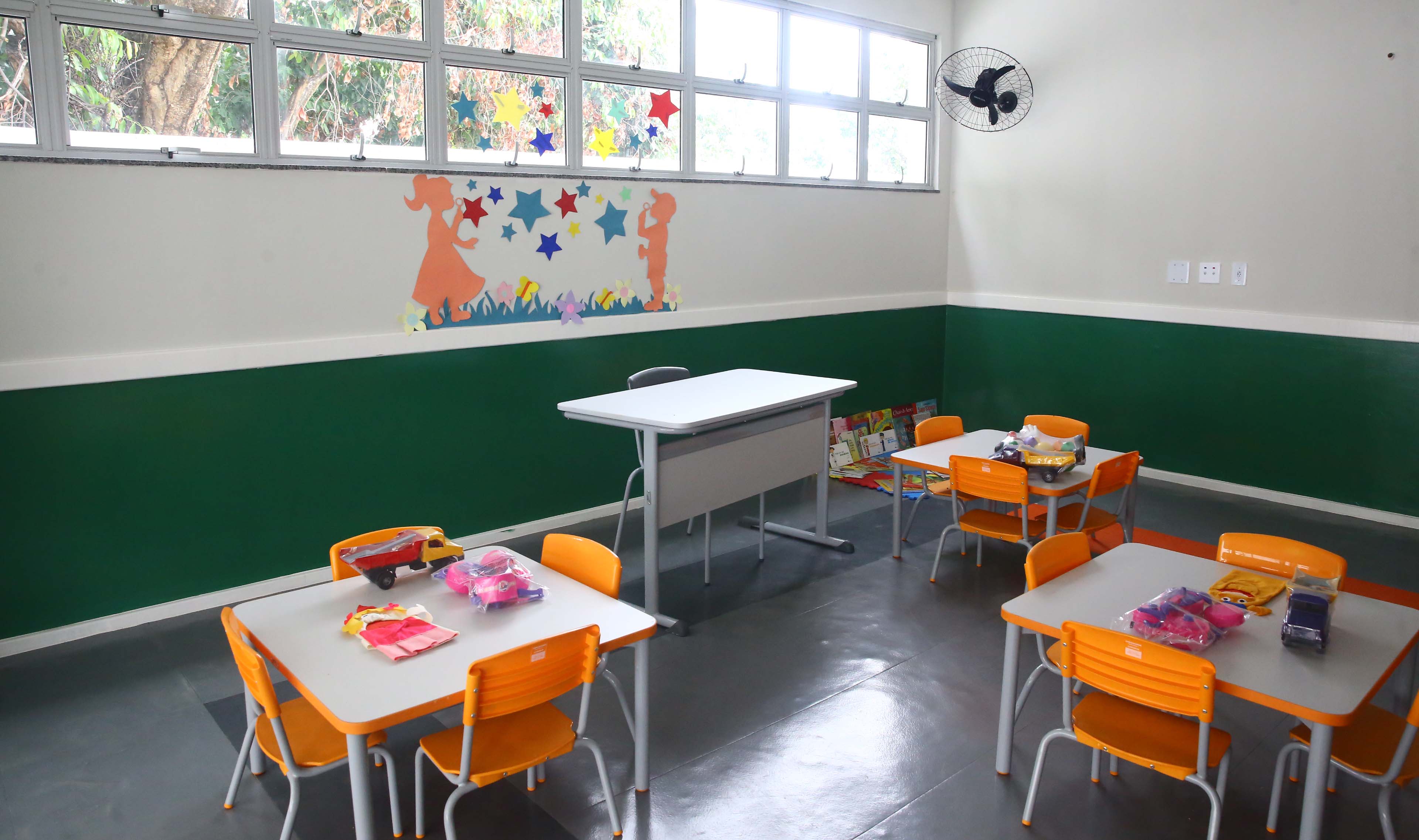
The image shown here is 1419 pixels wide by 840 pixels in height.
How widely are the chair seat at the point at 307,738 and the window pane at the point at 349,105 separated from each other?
2777 millimetres

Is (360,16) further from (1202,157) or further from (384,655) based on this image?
(1202,157)

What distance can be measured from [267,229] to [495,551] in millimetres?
2220

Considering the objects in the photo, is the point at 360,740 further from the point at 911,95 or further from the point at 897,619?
the point at 911,95

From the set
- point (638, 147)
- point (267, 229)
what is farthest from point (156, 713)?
point (638, 147)

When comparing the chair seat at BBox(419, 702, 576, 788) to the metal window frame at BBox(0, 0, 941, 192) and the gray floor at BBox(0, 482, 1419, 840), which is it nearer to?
the gray floor at BBox(0, 482, 1419, 840)

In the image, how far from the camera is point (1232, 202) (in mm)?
6254

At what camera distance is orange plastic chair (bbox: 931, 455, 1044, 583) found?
14.6 ft

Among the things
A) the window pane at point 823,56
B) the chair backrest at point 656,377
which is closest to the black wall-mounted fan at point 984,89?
the window pane at point 823,56

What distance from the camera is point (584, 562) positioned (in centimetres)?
319

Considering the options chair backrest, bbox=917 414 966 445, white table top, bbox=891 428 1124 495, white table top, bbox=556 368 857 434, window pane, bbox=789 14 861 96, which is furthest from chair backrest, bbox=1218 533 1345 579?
window pane, bbox=789 14 861 96

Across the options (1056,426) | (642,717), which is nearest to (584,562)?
(642,717)

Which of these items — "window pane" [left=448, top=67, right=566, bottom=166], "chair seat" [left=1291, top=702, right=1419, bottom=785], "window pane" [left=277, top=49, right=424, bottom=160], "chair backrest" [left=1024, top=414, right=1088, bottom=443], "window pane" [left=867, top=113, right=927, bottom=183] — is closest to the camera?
"chair seat" [left=1291, top=702, right=1419, bottom=785]

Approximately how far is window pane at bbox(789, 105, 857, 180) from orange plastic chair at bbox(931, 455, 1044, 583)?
3016 mm

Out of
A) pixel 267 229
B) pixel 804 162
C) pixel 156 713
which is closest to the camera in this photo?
pixel 156 713
